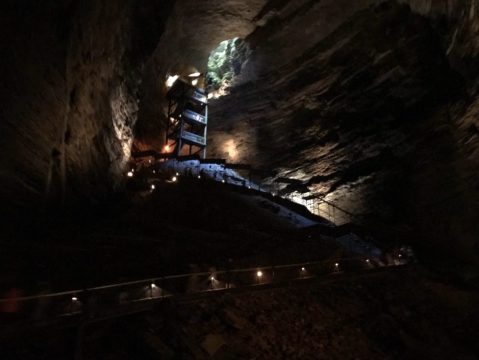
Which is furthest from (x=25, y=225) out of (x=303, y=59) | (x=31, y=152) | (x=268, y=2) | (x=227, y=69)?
(x=227, y=69)

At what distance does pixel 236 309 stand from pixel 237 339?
4.10 ft

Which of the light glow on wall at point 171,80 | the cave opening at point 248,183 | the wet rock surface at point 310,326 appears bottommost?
the wet rock surface at point 310,326

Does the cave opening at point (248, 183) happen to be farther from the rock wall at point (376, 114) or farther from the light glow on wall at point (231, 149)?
the light glow on wall at point (231, 149)

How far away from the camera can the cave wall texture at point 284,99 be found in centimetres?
1168

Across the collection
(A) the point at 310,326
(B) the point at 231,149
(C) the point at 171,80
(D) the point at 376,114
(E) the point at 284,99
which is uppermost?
(C) the point at 171,80

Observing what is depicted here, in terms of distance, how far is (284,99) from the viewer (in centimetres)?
3397

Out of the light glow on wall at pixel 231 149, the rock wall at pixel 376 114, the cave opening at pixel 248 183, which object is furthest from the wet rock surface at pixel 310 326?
the light glow on wall at pixel 231 149

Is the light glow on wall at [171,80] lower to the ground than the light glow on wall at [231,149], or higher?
higher

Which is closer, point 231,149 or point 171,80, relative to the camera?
point 231,149

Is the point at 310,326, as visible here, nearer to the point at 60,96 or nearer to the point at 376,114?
the point at 60,96

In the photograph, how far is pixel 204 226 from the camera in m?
18.3

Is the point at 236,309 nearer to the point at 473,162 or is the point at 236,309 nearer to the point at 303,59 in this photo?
the point at 473,162

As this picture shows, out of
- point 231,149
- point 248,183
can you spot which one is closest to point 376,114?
point 248,183

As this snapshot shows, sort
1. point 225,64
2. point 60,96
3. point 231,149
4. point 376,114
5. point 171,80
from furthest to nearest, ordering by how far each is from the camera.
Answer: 1. point 171,80
2. point 225,64
3. point 231,149
4. point 376,114
5. point 60,96
